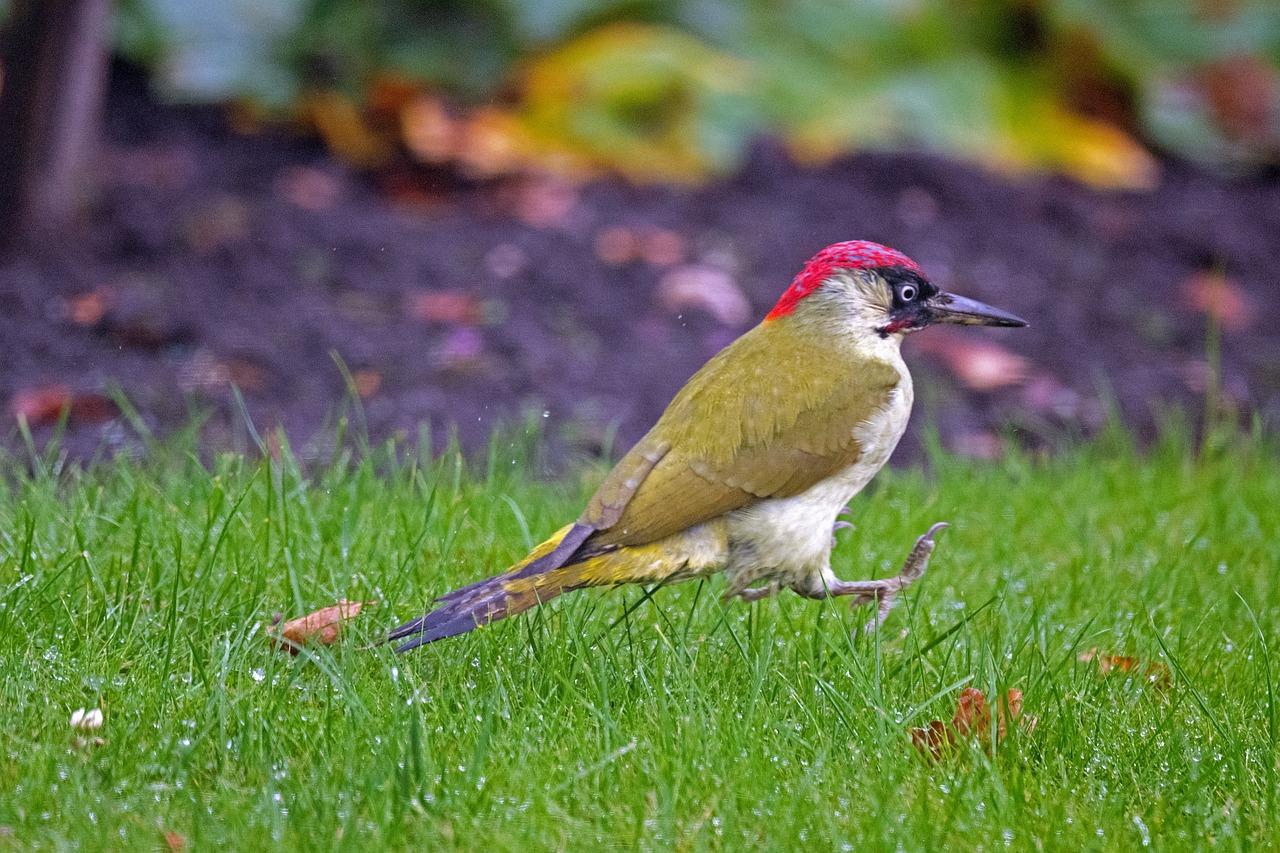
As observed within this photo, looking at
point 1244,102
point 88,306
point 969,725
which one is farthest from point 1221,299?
point 88,306

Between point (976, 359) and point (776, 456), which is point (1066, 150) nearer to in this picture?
point (976, 359)

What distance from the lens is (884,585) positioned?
3.88 m

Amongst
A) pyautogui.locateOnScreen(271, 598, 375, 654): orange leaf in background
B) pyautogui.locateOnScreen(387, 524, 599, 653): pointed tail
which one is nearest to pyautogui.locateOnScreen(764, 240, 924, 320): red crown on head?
pyautogui.locateOnScreen(387, 524, 599, 653): pointed tail

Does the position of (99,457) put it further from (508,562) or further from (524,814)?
(524,814)

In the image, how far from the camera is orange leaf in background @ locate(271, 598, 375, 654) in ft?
11.5

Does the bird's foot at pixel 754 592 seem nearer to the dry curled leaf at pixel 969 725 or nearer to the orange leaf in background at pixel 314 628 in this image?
the dry curled leaf at pixel 969 725

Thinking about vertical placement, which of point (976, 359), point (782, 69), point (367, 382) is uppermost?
point (782, 69)

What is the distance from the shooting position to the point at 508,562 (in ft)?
14.0

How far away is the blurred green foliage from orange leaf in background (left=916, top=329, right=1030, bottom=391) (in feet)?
5.41

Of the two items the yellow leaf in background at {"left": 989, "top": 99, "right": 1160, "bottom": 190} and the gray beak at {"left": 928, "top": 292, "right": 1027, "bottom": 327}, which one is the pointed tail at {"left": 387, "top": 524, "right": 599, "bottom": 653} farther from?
the yellow leaf in background at {"left": 989, "top": 99, "right": 1160, "bottom": 190}

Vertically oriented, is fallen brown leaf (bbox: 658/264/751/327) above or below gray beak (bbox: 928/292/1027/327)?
below

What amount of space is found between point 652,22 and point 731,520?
526 centimetres

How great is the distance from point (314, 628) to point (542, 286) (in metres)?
3.37

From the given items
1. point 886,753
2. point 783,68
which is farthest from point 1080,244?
point 886,753
